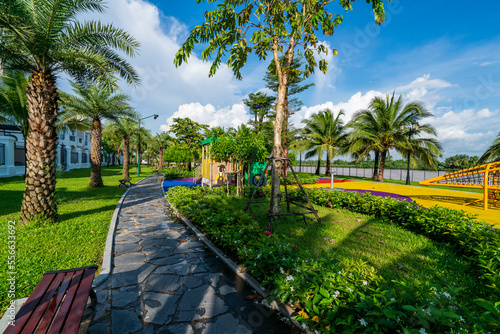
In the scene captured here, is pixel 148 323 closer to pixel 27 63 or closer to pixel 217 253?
pixel 217 253

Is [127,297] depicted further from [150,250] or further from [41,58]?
[41,58]

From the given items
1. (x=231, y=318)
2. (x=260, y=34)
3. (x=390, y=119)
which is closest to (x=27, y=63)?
(x=260, y=34)

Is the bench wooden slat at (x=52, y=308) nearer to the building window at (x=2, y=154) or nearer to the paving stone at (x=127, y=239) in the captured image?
the paving stone at (x=127, y=239)

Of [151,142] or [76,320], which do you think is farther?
[151,142]

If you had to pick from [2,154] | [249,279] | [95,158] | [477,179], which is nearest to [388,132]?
[477,179]

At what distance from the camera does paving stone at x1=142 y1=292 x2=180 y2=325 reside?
2.74m

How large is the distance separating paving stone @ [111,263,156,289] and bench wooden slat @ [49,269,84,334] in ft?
3.31

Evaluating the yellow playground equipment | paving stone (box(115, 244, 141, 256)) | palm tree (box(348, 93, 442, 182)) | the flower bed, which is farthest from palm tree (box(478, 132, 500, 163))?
paving stone (box(115, 244, 141, 256))

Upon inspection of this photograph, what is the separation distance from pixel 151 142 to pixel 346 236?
41.0 metres

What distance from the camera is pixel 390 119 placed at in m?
19.2

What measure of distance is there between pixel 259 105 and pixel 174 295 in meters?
32.1

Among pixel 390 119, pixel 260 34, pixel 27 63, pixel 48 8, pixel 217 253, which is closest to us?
pixel 217 253

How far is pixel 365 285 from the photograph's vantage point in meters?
2.36

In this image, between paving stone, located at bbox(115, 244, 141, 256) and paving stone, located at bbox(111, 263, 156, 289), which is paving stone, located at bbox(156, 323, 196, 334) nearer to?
paving stone, located at bbox(111, 263, 156, 289)
